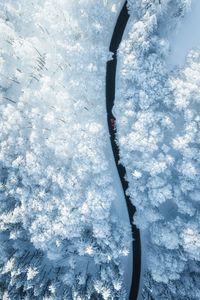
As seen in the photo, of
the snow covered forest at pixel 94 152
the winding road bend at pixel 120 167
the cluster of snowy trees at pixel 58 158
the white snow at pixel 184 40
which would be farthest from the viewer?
the winding road bend at pixel 120 167

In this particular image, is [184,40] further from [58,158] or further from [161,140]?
[58,158]

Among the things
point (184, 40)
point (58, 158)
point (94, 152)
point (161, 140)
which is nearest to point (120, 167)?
point (94, 152)

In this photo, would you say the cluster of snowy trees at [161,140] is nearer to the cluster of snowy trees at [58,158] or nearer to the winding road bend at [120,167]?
the winding road bend at [120,167]

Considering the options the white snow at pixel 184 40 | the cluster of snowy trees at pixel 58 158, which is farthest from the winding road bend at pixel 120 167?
the white snow at pixel 184 40

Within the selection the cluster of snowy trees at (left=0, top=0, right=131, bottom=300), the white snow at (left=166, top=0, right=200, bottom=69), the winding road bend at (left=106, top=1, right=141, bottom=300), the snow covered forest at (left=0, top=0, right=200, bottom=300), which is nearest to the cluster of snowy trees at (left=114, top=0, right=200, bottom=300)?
the snow covered forest at (left=0, top=0, right=200, bottom=300)

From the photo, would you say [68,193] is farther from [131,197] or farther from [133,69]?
[133,69]

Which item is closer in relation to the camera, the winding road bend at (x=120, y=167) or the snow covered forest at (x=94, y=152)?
the snow covered forest at (x=94, y=152)
